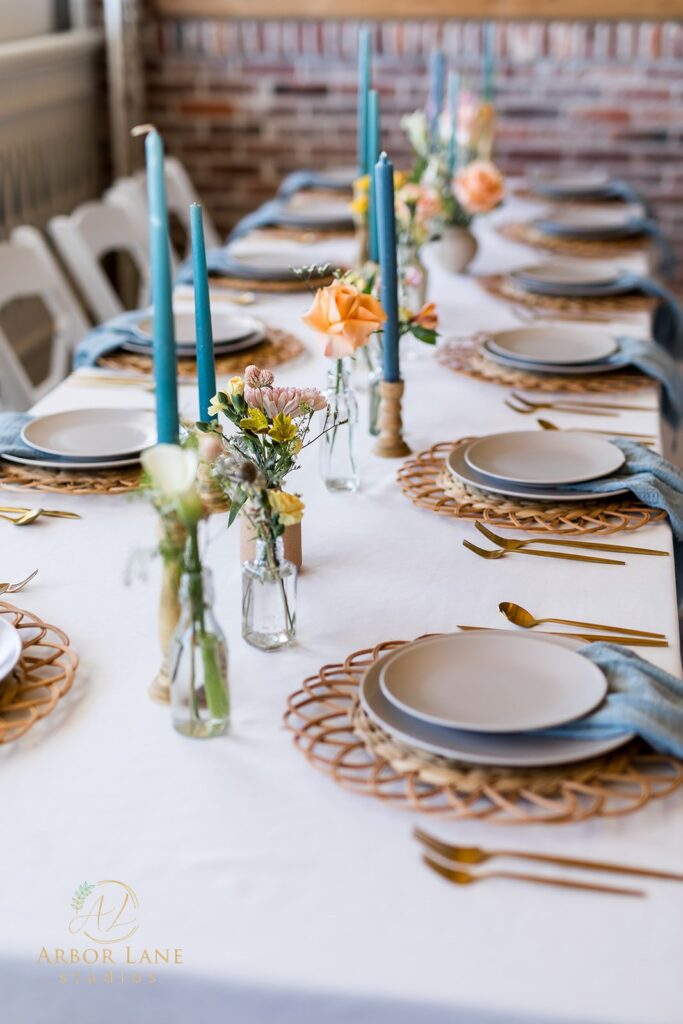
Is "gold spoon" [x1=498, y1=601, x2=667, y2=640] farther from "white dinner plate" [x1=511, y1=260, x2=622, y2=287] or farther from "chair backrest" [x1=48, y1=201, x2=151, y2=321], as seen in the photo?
"chair backrest" [x1=48, y1=201, x2=151, y2=321]

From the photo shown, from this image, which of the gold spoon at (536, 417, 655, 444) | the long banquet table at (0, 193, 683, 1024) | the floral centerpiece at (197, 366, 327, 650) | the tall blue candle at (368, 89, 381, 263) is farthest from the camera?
the tall blue candle at (368, 89, 381, 263)

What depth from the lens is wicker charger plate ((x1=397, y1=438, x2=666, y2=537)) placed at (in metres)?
1.38

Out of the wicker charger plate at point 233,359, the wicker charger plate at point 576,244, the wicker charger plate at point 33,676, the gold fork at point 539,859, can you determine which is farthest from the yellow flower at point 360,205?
the gold fork at point 539,859

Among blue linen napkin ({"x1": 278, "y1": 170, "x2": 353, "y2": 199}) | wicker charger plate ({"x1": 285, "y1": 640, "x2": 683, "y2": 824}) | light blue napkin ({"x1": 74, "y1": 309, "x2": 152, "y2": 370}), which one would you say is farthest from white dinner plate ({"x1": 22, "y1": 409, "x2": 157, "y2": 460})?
blue linen napkin ({"x1": 278, "y1": 170, "x2": 353, "y2": 199})

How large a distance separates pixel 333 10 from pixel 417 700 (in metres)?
3.55

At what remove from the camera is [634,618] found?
119cm

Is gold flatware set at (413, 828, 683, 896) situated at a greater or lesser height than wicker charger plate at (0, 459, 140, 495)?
lesser

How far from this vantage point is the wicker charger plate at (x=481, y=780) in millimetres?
875

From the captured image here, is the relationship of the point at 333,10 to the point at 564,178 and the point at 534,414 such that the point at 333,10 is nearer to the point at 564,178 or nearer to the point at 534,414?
the point at 564,178

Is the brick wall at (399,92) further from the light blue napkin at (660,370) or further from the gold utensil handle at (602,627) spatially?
the gold utensil handle at (602,627)

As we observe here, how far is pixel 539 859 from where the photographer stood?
0.83m

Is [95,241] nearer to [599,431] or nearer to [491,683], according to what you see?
[599,431]

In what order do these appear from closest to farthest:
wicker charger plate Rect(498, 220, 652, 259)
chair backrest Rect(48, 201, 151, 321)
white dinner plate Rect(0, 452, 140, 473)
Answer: white dinner plate Rect(0, 452, 140, 473)
wicker charger plate Rect(498, 220, 652, 259)
chair backrest Rect(48, 201, 151, 321)

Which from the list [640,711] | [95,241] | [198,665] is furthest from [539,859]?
[95,241]
